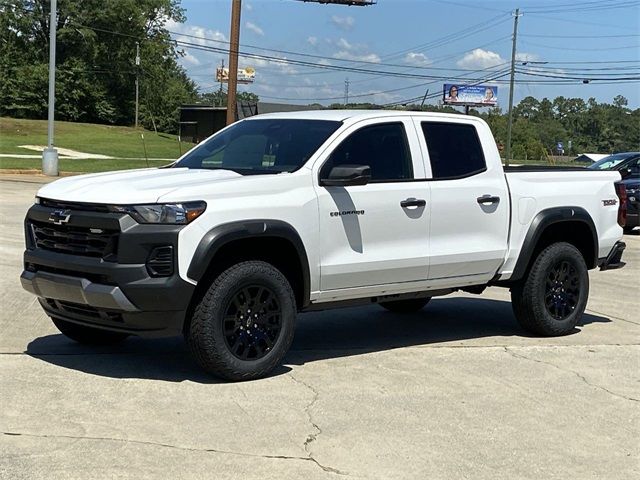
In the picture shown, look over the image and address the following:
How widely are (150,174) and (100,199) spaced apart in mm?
830

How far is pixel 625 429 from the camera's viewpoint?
201 inches

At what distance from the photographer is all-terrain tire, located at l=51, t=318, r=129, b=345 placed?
256 inches

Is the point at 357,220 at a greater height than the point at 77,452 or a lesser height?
greater

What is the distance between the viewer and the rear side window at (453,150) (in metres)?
6.79

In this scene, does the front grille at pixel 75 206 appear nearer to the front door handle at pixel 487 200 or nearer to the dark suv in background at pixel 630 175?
the front door handle at pixel 487 200

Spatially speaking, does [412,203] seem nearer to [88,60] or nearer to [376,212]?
[376,212]

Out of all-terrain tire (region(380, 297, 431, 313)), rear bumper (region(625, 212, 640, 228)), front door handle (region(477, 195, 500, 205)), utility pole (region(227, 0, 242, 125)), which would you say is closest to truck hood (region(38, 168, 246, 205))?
front door handle (region(477, 195, 500, 205))

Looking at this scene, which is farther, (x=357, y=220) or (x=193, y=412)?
(x=357, y=220)

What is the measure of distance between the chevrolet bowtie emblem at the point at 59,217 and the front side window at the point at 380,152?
1.93 meters

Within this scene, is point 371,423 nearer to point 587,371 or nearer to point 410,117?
point 587,371

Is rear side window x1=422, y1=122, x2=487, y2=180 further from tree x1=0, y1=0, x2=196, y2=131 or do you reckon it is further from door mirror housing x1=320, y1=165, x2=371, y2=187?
tree x1=0, y1=0, x2=196, y2=131

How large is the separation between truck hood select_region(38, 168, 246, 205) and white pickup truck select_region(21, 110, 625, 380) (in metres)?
0.01

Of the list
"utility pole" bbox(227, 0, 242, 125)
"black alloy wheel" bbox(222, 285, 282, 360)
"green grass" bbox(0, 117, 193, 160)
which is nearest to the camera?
"black alloy wheel" bbox(222, 285, 282, 360)

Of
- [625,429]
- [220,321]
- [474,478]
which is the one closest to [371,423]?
[474,478]
